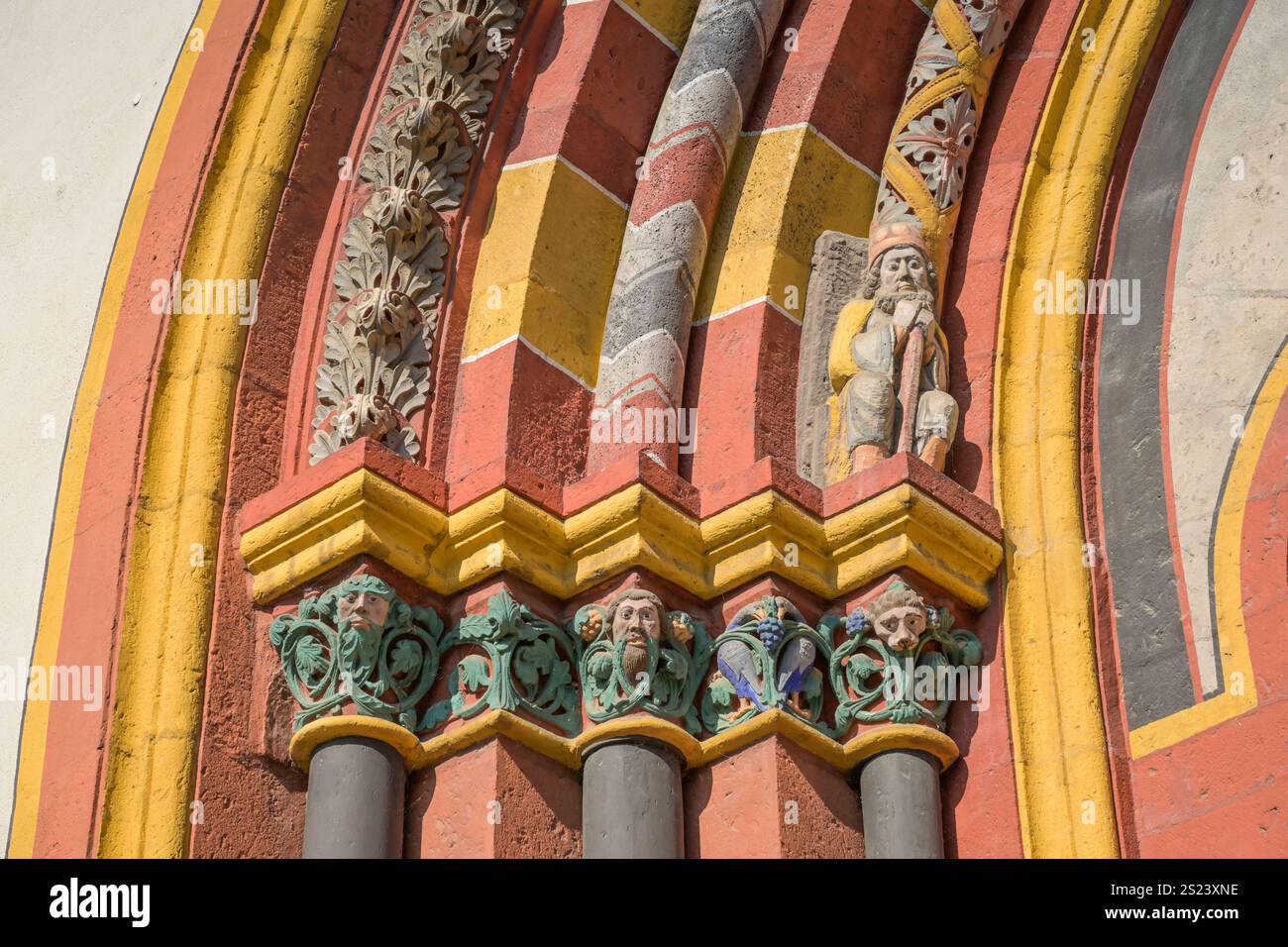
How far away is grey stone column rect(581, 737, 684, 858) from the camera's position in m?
4.21

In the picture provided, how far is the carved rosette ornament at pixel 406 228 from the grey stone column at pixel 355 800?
73 cm

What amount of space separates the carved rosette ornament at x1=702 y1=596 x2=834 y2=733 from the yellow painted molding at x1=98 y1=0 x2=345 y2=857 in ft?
3.44

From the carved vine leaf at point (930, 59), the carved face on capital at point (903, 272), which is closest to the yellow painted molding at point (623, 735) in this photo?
the carved face on capital at point (903, 272)

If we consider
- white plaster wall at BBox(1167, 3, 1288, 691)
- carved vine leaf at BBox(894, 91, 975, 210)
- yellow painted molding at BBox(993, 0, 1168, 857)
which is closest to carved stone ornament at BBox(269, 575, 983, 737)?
yellow painted molding at BBox(993, 0, 1168, 857)

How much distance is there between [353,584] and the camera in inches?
175

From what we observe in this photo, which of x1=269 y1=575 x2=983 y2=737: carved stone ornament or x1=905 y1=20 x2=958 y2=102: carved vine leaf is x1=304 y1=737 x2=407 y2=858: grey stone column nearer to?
x1=269 y1=575 x2=983 y2=737: carved stone ornament

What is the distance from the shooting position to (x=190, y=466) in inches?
185

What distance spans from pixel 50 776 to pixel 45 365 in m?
1.19

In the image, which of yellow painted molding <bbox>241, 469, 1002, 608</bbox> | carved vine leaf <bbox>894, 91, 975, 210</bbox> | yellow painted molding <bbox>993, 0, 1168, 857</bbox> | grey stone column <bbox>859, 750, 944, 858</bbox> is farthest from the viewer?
carved vine leaf <bbox>894, 91, 975, 210</bbox>

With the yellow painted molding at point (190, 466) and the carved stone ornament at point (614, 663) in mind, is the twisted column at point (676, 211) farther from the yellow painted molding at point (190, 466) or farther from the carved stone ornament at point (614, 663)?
the yellow painted molding at point (190, 466)

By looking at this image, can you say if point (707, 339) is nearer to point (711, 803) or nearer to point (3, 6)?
point (711, 803)
